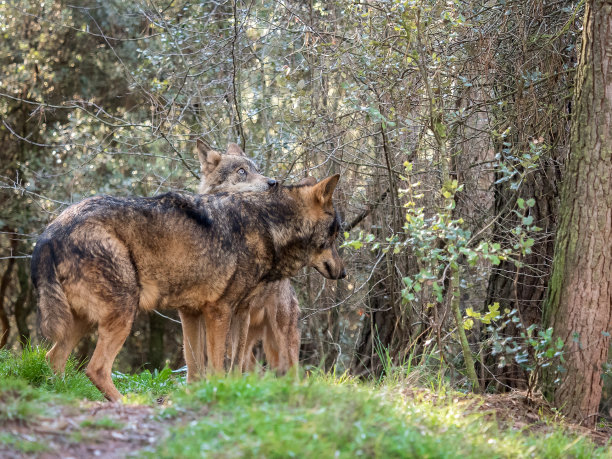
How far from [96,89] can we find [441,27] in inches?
378

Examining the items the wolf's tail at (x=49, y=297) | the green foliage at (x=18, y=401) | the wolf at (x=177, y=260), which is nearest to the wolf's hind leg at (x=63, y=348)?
the wolf at (x=177, y=260)

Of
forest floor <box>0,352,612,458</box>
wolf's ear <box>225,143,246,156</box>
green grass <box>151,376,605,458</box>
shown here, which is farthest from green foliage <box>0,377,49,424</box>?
wolf's ear <box>225,143,246,156</box>

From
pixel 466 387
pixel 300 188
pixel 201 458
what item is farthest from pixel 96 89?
pixel 201 458

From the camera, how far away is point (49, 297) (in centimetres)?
616

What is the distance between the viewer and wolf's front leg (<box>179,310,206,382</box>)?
25.4 ft

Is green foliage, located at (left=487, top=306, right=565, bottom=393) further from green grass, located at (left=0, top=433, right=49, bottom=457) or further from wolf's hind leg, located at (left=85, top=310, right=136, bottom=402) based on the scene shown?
green grass, located at (left=0, top=433, right=49, bottom=457)

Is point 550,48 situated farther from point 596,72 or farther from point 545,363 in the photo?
point 545,363

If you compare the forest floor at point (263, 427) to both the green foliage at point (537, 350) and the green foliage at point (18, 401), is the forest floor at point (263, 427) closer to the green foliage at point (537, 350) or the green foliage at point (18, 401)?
the green foliage at point (18, 401)

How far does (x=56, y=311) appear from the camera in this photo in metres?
6.14

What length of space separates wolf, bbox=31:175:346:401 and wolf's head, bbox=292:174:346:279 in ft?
0.04

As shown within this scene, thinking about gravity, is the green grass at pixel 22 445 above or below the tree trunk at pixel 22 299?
above

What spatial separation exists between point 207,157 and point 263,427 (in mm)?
5914

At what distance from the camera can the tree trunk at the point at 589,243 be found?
642cm

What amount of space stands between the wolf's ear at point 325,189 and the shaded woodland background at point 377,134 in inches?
34.7
